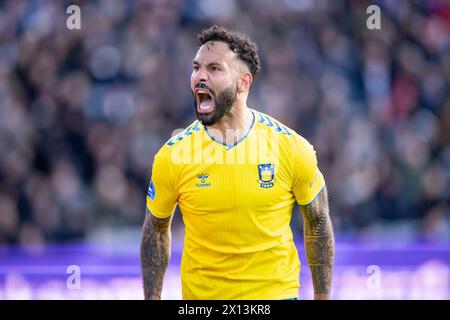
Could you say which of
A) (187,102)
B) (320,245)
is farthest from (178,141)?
(187,102)

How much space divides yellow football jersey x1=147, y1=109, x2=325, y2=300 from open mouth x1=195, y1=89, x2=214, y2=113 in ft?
0.75

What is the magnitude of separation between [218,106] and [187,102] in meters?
5.29

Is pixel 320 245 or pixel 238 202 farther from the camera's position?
pixel 320 245

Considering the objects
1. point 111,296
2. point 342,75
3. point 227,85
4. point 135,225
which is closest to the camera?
point 227,85

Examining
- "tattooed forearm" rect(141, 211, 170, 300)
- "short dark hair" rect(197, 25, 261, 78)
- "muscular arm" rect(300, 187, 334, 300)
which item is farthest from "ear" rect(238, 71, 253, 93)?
"tattooed forearm" rect(141, 211, 170, 300)

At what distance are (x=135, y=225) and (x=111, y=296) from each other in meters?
1.53

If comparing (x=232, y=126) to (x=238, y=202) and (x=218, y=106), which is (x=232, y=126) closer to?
(x=218, y=106)

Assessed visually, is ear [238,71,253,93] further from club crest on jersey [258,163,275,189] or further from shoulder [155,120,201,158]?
club crest on jersey [258,163,275,189]

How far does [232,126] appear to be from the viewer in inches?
204

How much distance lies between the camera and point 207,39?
512 centimetres

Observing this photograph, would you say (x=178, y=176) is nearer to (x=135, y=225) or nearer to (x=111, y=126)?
(x=135, y=225)

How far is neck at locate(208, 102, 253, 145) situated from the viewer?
516 cm

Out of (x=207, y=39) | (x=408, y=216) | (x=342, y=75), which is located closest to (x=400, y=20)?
(x=342, y=75)

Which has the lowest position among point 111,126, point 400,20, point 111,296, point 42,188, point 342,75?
point 111,296
